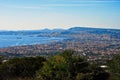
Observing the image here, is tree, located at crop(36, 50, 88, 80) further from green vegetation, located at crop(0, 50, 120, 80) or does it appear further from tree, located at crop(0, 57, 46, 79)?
tree, located at crop(0, 57, 46, 79)

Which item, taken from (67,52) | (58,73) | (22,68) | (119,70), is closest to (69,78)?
(58,73)

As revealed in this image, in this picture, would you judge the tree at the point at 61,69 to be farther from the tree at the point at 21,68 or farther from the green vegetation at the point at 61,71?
the tree at the point at 21,68

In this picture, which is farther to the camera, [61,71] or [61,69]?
[61,69]

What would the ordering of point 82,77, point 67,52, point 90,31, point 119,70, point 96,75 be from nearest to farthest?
1. point 82,77
2. point 96,75
3. point 67,52
4. point 119,70
5. point 90,31

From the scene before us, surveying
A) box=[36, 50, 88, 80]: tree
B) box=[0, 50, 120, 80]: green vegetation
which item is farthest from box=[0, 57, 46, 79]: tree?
box=[36, 50, 88, 80]: tree

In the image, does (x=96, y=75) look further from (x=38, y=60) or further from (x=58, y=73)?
(x=38, y=60)

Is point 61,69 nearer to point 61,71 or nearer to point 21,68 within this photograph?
point 61,71

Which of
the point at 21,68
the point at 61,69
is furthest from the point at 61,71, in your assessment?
the point at 21,68

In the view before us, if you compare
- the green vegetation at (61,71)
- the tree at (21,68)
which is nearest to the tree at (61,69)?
the green vegetation at (61,71)

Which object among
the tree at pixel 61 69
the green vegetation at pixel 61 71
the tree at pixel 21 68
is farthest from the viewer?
the tree at pixel 21 68

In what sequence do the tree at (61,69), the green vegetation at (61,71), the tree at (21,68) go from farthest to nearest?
the tree at (21,68) → the tree at (61,69) → the green vegetation at (61,71)

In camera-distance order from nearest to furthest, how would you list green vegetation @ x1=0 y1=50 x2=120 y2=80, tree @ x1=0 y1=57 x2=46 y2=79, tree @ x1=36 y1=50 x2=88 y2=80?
green vegetation @ x1=0 y1=50 x2=120 y2=80
tree @ x1=36 y1=50 x2=88 y2=80
tree @ x1=0 y1=57 x2=46 y2=79
